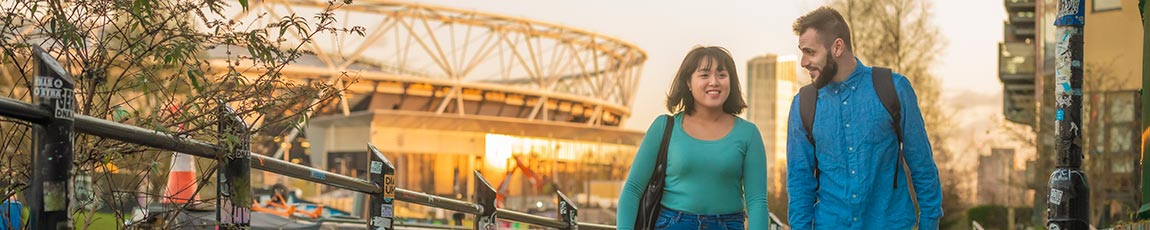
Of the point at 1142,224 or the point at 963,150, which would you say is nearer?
the point at 1142,224

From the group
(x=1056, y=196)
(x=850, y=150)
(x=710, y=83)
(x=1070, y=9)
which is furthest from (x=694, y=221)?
(x=1070, y=9)

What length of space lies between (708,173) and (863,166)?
65 cm

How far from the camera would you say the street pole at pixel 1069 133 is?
34.4 feet

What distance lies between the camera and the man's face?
5723 millimetres

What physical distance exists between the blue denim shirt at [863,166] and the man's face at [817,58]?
6 cm

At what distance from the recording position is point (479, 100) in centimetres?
13312

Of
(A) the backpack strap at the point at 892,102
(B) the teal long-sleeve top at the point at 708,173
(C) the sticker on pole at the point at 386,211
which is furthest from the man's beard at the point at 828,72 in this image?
(C) the sticker on pole at the point at 386,211

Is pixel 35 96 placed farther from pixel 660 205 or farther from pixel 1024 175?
pixel 1024 175

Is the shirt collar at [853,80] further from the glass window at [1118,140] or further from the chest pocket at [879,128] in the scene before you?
the glass window at [1118,140]

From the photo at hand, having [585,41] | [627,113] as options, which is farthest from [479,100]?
[627,113]

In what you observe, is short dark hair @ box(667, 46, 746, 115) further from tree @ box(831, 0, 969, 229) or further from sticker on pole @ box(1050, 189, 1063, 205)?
Answer: tree @ box(831, 0, 969, 229)

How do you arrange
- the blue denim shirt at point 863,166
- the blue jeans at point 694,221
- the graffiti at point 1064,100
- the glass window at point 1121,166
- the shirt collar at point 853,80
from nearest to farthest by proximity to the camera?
the blue denim shirt at point 863,166
the shirt collar at point 853,80
the blue jeans at point 694,221
the graffiti at point 1064,100
the glass window at point 1121,166

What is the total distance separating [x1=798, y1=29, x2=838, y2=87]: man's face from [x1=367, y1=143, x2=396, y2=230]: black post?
3.23 meters

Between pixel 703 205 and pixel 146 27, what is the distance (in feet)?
7.63
